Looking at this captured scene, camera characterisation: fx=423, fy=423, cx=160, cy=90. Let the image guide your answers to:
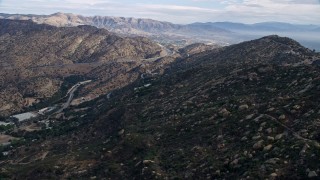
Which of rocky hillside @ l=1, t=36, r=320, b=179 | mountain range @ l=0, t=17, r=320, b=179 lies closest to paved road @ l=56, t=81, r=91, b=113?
mountain range @ l=0, t=17, r=320, b=179

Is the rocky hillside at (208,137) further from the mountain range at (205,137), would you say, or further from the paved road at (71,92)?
the paved road at (71,92)

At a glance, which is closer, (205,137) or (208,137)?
(208,137)

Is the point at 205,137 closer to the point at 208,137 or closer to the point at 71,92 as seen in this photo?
the point at 208,137

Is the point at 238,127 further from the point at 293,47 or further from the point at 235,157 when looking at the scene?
the point at 293,47

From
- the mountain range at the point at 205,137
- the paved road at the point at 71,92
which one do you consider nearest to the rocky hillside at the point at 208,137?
the mountain range at the point at 205,137

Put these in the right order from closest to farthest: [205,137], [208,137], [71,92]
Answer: [208,137] → [205,137] → [71,92]

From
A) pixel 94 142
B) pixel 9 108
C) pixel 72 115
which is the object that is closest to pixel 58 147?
pixel 94 142

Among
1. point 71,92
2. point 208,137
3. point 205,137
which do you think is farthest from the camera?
point 71,92

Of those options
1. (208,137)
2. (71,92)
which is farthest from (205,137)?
(71,92)
